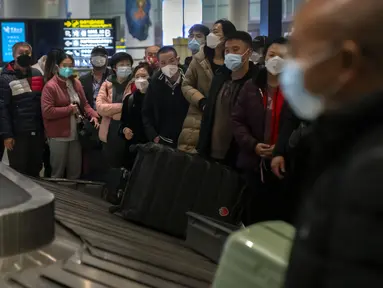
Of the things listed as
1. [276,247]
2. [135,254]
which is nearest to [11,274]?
[135,254]

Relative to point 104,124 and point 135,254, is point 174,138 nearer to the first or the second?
point 104,124

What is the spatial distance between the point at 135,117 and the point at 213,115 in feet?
4.34

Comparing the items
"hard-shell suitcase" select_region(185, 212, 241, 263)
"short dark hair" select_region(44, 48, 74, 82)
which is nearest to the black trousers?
"short dark hair" select_region(44, 48, 74, 82)

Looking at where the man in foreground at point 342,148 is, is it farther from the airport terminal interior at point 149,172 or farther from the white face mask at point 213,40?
the white face mask at point 213,40

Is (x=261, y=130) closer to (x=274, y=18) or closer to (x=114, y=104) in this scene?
(x=114, y=104)

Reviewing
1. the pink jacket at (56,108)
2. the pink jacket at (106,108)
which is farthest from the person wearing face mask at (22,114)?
the pink jacket at (106,108)

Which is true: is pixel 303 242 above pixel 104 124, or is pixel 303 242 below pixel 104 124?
above

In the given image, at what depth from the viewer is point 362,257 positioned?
759 mm

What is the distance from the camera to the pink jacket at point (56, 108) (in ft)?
19.0

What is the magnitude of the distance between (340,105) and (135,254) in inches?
104

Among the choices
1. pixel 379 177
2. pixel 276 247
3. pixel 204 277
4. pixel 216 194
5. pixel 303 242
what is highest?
pixel 379 177

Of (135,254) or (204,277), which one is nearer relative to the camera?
(204,277)

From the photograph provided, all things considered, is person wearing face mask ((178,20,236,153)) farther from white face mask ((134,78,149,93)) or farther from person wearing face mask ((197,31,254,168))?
white face mask ((134,78,149,93))

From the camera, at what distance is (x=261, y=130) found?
3.73 metres
